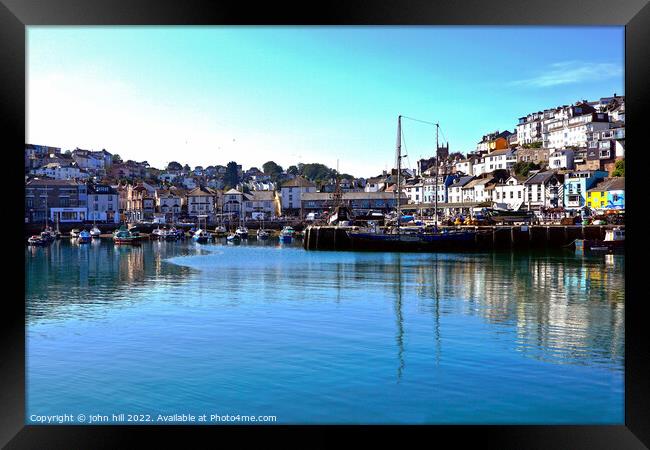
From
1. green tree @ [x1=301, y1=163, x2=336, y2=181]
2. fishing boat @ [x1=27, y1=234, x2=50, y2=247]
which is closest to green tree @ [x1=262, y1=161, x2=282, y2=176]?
green tree @ [x1=301, y1=163, x2=336, y2=181]

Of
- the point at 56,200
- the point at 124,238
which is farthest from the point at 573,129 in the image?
the point at 56,200

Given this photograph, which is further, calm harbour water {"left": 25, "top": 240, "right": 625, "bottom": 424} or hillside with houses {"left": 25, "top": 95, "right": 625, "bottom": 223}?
hillside with houses {"left": 25, "top": 95, "right": 625, "bottom": 223}

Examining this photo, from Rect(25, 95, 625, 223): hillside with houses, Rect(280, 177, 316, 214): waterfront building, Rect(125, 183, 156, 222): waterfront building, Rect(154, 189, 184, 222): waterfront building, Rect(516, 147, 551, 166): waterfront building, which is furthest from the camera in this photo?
Rect(280, 177, 316, 214): waterfront building

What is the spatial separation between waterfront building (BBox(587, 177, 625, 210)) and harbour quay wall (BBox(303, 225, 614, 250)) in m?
5.88

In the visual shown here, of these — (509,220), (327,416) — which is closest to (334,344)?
(327,416)

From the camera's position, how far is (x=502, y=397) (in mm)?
6488

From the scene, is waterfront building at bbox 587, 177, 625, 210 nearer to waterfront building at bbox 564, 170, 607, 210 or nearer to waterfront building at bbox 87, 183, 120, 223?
waterfront building at bbox 564, 170, 607, 210

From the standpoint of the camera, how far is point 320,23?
4.82 m

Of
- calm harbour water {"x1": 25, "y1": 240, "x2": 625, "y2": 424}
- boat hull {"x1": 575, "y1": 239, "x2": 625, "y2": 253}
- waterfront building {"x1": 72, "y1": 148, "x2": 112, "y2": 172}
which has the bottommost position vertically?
calm harbour water {"x1": 25, "y1": 240, "x2": 625, "y2": 424}

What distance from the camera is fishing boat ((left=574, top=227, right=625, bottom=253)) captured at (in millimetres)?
29797

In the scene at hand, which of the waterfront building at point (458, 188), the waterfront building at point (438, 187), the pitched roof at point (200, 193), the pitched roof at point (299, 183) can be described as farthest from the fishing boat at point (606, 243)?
the pitched roof at point (200, 193)

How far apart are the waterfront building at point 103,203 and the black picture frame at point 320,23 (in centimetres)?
5303

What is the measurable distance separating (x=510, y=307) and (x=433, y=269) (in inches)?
349

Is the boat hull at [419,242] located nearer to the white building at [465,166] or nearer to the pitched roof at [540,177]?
the pitched roof at [540,177]
